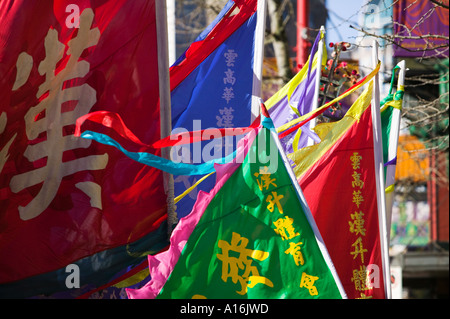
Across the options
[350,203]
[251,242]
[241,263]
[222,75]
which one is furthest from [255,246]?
[222,75]

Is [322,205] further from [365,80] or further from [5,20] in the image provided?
[5,20]

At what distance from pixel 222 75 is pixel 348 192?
168cm

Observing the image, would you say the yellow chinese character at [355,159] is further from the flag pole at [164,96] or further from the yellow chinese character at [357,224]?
the flag pole at [164,96]

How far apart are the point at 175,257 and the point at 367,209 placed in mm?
2024

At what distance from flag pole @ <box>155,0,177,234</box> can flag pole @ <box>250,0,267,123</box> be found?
1.60 metres

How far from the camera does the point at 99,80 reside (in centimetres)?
486

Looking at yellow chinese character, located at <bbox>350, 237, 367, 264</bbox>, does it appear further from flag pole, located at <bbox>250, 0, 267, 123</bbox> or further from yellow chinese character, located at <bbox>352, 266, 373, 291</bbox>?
flag pole, located at <bbox>250, 0, 267, 123</bbox>

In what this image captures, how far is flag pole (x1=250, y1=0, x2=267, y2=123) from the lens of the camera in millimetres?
6531

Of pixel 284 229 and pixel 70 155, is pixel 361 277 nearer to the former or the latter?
pixel 284 229

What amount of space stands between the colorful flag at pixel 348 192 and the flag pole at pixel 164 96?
124 cm

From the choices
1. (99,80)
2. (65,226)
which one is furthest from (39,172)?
(99,80)

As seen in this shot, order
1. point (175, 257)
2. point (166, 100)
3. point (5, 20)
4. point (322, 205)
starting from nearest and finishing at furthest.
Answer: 1. point (175, 257)
2. point (5, 20)
3. point (166, 100)
4. point (322, 205)

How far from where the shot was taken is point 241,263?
4.39 metres

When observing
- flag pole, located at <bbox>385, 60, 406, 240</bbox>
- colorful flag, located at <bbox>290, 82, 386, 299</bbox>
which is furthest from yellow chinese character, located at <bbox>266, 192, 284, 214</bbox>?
flag pole, located at <bbox>385, 60, 406, 240</bbox>
